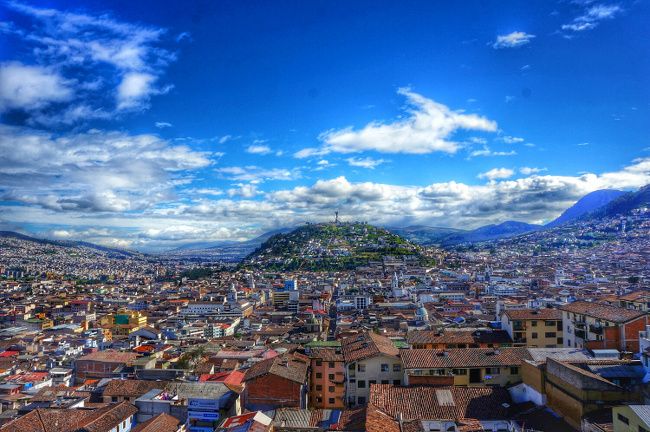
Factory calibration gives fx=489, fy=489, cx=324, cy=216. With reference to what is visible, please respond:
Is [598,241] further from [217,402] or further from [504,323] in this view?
[217,402]

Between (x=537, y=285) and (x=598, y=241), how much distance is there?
8776cm

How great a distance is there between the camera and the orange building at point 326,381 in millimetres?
21812

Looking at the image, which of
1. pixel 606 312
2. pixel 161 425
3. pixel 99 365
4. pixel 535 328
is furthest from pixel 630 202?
pixel 161 425

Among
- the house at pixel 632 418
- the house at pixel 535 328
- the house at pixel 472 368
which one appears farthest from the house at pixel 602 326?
the house at pixel 632 418

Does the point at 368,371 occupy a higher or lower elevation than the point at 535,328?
lower

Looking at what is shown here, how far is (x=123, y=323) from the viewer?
5584cm

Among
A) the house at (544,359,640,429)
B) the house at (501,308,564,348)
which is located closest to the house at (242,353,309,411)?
the house at (544,359,640,429)

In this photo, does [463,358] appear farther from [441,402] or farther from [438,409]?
[438,409]

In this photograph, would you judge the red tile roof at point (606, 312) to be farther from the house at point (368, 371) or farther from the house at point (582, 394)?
the house at point (368, 371)

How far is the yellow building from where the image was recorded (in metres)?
52.6

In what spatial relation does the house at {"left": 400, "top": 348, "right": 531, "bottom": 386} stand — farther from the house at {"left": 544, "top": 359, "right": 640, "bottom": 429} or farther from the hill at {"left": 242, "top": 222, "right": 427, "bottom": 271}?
the hill at {"left": 242, "top": 222, "right": 427, "bottom": 271}

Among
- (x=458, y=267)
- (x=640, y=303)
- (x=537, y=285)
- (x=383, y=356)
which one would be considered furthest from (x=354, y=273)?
(x=383, y=356)

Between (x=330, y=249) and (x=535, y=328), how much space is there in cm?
12747

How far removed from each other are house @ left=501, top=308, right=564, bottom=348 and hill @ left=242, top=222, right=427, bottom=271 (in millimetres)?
97339
